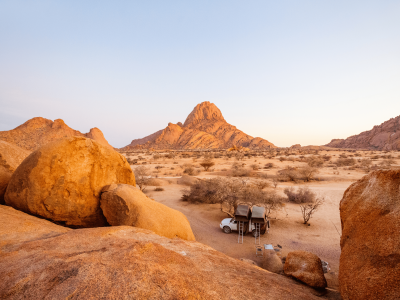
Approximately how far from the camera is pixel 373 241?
134 inches

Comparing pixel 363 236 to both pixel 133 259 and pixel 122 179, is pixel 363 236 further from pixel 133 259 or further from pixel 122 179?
pixel 122 179

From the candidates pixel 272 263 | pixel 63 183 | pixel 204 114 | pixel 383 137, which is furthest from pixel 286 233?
pixel 204 114

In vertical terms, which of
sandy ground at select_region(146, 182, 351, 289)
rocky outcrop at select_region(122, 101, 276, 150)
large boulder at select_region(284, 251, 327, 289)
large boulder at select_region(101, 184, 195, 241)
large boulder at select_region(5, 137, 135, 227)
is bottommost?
sandy ground at select_region(146, 182, 351, 289)

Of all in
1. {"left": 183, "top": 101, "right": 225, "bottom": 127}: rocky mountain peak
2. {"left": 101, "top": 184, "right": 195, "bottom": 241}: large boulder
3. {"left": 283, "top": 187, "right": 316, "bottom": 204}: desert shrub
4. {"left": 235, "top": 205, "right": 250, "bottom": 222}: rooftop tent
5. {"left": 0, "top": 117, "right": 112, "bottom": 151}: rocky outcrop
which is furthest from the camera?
{"left": 183, "top": 101, "right": 225, "bottom": 127}: rocky mountain peak

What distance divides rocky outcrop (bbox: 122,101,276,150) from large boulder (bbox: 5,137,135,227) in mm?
112478

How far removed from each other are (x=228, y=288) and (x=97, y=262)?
202 cm

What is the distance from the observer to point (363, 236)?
12.1ft

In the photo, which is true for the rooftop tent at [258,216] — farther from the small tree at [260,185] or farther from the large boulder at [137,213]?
the small tree at [260,185]

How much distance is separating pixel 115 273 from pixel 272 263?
6.15 m

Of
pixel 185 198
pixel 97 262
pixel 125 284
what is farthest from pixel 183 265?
pixel 185 198

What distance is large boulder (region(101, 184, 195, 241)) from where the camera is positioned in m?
6.54

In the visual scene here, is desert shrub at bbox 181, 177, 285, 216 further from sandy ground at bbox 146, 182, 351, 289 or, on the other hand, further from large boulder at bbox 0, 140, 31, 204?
large boulder at bbox 0, 140, 31, 204

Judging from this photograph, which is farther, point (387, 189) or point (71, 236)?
point (71, 236)

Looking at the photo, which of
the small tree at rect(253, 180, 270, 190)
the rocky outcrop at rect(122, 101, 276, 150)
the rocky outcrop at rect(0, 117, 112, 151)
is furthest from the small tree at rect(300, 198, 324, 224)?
the rocky outcrop at rect(122, 101, 276, 150)
